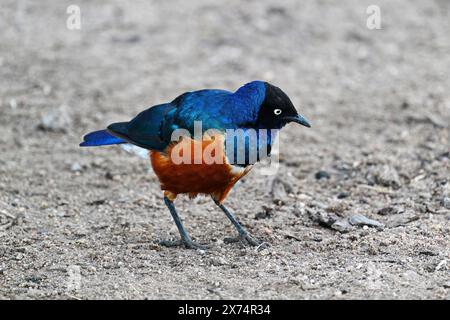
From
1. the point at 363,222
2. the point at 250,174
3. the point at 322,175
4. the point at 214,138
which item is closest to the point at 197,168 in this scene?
the point at 214,138

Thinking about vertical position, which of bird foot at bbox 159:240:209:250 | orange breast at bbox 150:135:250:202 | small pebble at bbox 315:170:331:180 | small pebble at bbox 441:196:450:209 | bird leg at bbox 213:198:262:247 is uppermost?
orange breast at bbox 150:135:250:202

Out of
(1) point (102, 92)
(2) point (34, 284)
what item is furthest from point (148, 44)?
(2) point (34, 284)

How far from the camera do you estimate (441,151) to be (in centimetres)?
779

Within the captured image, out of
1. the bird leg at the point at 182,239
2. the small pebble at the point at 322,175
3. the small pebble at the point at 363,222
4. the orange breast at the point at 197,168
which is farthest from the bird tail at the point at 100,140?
the small pebble at the point at 322,175

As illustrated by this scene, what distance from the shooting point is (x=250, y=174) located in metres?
7.57

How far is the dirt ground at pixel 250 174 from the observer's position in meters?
5.38

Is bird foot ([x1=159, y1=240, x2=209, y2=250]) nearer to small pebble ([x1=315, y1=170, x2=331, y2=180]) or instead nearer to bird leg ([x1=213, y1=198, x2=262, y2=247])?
bird leg ([x1=213, y1=198, x2=262, y2=247])

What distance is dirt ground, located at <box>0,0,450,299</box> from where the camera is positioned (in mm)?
5375

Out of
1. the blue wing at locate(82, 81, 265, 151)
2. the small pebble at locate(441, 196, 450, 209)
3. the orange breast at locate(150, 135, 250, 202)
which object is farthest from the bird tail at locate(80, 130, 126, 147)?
the small pebble at locate(441, 196, 450, 209)

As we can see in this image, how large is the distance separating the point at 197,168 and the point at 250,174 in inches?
79.2

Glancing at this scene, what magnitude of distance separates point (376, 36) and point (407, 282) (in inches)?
275

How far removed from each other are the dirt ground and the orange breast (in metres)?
0.48

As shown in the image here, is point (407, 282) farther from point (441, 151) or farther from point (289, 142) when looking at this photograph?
point (289, 142)

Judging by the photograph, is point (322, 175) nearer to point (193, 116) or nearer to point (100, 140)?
point (193, 116)
